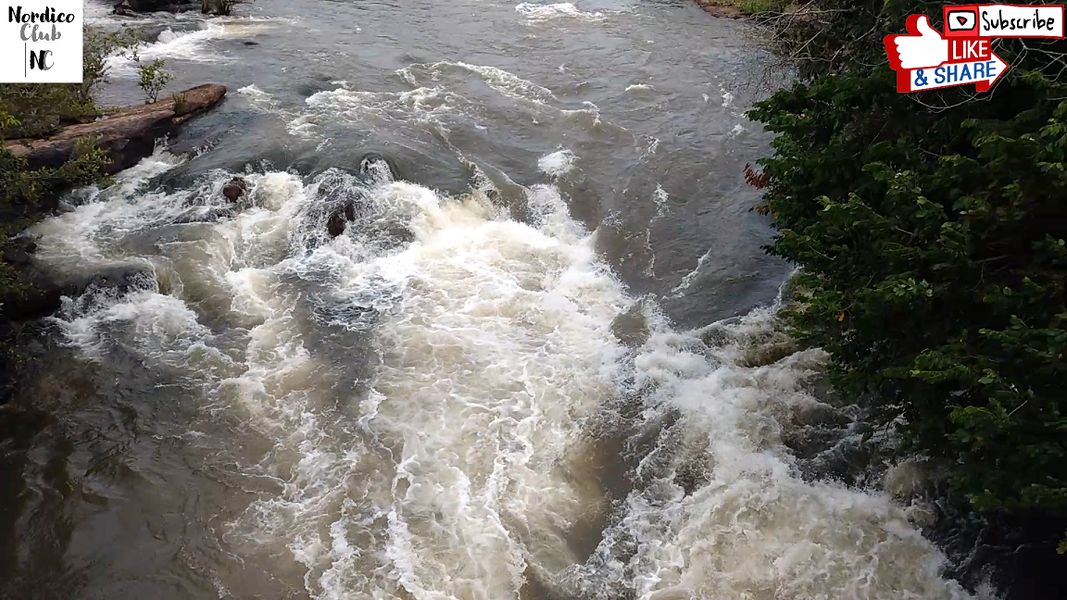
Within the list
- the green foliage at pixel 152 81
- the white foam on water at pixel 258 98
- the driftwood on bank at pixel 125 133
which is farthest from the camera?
the white foam on water at pixel 258 98

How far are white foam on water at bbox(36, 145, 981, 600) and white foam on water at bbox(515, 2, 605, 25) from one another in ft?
51.2

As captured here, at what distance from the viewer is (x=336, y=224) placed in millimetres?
14617

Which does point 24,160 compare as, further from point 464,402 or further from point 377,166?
point 464,402

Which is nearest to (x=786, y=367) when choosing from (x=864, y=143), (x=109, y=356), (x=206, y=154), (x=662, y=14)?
(x=864, y=143)

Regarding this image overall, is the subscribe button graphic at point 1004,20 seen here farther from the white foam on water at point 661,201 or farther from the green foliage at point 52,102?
the green foliage at point 52,102

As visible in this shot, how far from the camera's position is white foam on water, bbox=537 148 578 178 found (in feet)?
56.9

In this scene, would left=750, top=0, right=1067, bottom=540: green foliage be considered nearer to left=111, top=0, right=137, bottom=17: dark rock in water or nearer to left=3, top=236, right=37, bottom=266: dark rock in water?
left=3, top=236, right=37, bottom=266: dark rock in water

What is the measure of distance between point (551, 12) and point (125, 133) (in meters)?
18.2

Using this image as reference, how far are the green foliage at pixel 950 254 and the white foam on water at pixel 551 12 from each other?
69.8 ft

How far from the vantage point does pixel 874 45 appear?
9.18 metres

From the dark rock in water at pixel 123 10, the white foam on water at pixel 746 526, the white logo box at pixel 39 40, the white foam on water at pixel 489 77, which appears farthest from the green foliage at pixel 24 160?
the dark rock in water at pixel 123 10

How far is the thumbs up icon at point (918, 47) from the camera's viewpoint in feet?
24.4

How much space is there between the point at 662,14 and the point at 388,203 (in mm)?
19078

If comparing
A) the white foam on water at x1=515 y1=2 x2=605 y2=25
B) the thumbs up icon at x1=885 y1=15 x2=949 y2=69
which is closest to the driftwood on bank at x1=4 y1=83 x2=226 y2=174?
the white foam on water at x1=515 y1=2 x2=605 y2=25
